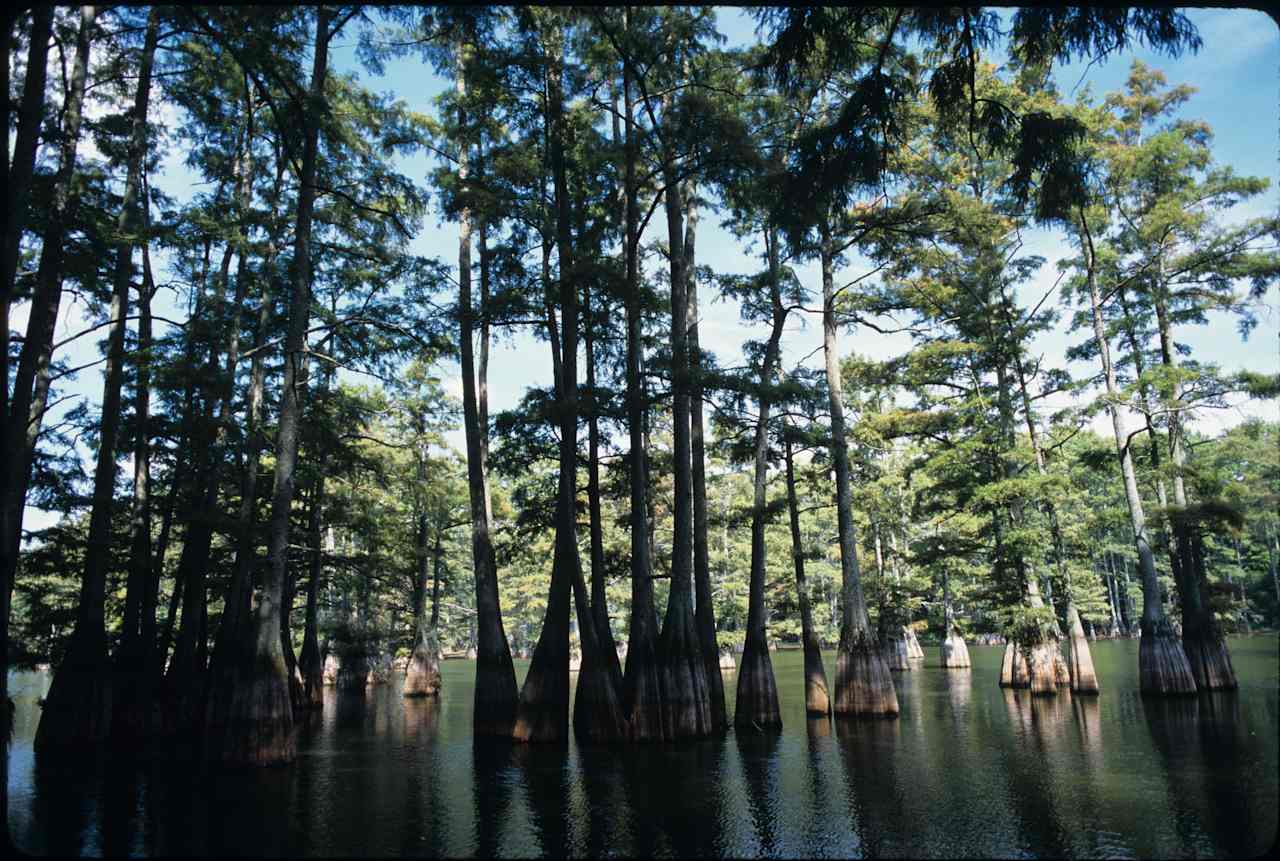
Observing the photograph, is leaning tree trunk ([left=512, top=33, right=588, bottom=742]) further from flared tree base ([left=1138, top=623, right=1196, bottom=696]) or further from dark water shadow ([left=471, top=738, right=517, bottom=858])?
flared tree base ([left=1138, top=623, right=1196, bottom=696])

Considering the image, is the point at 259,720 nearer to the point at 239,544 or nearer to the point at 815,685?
the point at 239,544

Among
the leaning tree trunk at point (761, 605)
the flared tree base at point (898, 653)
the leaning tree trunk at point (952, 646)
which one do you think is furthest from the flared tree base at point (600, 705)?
the flared tree base at point (898, 653)

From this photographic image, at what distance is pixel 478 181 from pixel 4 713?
1329cm

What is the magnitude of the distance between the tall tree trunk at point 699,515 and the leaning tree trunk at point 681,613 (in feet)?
1.38

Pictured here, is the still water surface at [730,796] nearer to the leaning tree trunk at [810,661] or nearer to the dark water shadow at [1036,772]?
the dark water shadow at [1036,772]

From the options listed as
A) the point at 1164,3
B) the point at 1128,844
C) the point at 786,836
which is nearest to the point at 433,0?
the point at 1164,3

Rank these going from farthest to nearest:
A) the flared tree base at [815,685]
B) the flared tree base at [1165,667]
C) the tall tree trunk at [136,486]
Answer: the flared tree base at [1165,667] → the flared tree base at [815,685] → the tall tree trunk at [136,486]

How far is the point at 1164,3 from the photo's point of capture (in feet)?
15.7

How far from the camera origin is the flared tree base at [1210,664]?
20422 mm

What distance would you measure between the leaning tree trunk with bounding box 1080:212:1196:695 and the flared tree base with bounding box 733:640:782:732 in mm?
10735

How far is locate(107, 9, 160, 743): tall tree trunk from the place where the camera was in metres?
16.2

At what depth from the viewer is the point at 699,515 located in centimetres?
1930

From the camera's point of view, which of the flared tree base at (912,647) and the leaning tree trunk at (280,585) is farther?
the flared tree base at (912,647)

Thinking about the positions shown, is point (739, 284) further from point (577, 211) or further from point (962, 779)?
point (962, 779)
